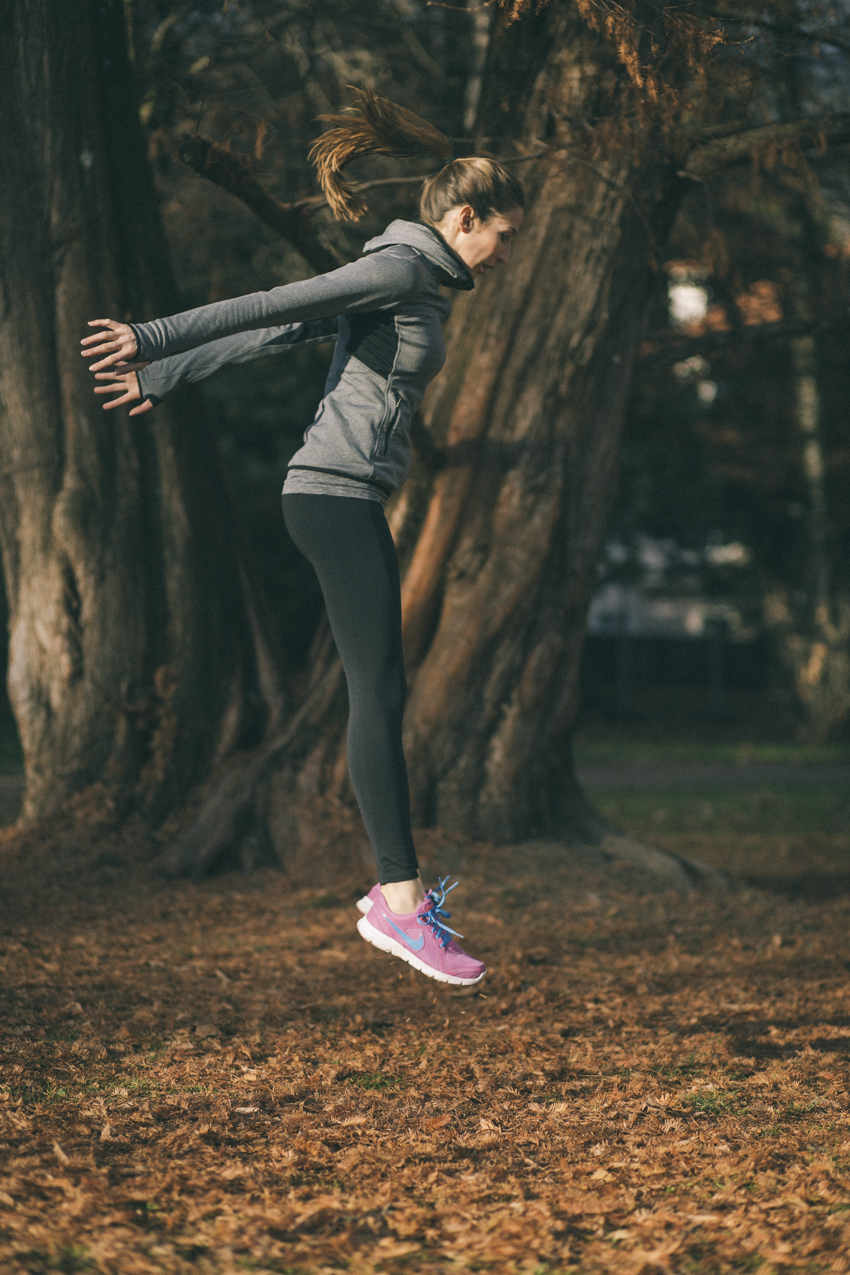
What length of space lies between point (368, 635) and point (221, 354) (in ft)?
2.80

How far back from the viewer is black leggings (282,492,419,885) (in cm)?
378

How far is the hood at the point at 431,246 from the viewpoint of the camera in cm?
386

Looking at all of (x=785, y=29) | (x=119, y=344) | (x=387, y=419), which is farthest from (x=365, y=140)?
(x=785, y=29)

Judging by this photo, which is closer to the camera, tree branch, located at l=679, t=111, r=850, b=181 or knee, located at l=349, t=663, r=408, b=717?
knee, located at l=349, t=663, r=408, b=717

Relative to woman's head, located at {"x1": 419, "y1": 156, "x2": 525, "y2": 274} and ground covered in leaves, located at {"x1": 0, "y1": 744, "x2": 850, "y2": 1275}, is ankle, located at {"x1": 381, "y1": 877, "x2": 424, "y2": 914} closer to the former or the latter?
ground covered in leaves, located at {"x1": 0, "y1": 744, "x2": 850, "y2": 1275}

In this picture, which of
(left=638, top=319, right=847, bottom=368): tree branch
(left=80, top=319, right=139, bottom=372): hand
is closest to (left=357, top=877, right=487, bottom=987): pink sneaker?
(left=80, top=319, right=139, bottom=372): hand

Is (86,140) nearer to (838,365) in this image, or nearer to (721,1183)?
(721,1183)

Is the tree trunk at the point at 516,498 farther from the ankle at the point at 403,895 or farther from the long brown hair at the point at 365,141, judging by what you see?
the ankle at the point at 403,895

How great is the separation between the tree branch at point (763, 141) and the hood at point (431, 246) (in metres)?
3.02

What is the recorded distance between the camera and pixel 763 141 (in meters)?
6.51

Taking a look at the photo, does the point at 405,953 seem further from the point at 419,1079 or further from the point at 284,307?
the point at 284,307

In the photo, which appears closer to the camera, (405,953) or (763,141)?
(405,953)

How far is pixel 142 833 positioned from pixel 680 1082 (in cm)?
394

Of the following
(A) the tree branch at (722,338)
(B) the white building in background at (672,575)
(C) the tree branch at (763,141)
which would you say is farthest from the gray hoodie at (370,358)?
(B) the white building in background at (672,575)
